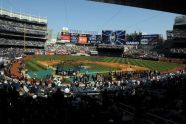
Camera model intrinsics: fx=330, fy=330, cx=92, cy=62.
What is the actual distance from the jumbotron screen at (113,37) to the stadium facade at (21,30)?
78.0ft

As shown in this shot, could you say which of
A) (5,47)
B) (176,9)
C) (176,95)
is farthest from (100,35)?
(176,95)

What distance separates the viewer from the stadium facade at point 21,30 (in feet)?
331

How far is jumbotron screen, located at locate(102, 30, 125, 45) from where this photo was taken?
4121 inches

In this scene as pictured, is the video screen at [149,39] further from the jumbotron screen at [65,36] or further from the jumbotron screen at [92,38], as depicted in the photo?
the jumbotron screen at [65,36]

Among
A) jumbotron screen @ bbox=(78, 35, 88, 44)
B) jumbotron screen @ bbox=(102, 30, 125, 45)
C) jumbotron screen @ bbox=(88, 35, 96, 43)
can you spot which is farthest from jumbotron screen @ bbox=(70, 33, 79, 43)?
jumbotron screen @ bbox=(102, 30, 125, 45)

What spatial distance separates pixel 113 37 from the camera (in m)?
106

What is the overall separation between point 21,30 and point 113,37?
30.5m

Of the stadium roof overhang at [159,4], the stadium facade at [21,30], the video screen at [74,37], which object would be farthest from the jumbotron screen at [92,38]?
the stadium roof overhang at [159,4]

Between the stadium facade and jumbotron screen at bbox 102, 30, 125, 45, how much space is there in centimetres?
2379

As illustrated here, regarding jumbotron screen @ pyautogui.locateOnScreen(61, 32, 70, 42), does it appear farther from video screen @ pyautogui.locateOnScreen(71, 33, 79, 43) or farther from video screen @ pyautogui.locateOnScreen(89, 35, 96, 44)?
video screen @ pyautogui.locateOnScreen(89, 35, 96, 44)

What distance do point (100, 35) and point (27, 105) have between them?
331 ft

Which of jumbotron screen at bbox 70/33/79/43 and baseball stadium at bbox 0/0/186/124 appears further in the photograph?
jumbotron screen at bbox 70/33/79/43

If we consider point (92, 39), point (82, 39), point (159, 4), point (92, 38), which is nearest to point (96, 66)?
point (159, 4)

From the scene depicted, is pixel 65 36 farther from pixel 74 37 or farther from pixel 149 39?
pixel 149 39
